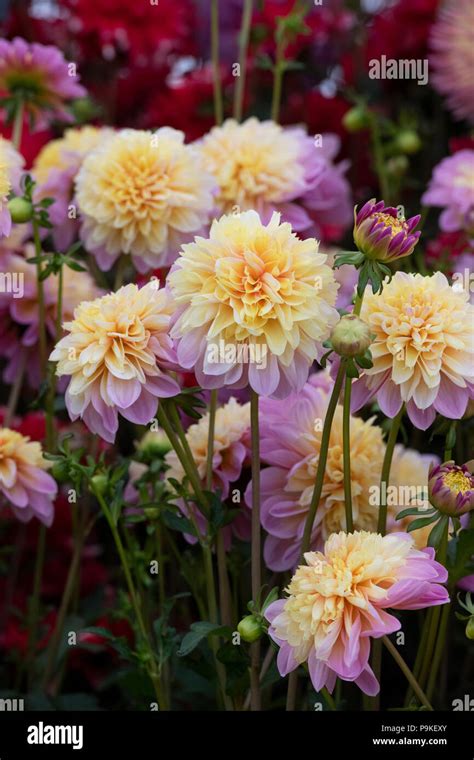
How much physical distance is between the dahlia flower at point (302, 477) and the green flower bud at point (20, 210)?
20 centimetres

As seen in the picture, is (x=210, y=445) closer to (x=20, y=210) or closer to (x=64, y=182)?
(x=20, y=210)

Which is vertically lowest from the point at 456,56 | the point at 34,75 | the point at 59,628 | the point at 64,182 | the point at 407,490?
the point at 59,628

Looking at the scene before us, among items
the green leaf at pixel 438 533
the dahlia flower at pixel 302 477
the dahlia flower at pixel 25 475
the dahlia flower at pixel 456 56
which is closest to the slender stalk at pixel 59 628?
the dahlia flower at pixel 25 475

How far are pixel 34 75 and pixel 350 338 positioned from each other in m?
0.52

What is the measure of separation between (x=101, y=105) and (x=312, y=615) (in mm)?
820

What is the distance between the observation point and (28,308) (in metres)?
0.85

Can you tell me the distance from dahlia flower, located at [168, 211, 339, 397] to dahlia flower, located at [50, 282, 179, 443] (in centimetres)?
3

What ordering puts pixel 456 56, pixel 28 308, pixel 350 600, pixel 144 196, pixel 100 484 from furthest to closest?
pixel 456 56, pixel 28 308, pixel 144 196, pixel 100 484, pixel 350 600

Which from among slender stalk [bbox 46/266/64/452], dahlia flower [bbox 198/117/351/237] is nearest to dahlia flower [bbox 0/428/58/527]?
slender stalk [bbox 46/266/64/452]

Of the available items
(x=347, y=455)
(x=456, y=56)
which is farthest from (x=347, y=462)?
(x=456, y=56)

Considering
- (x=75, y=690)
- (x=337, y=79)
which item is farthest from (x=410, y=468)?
(x=337, y=79)

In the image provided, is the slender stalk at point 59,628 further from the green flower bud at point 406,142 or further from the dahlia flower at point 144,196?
the green flower bud at point 406,142

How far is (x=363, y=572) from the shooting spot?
0.53 metres

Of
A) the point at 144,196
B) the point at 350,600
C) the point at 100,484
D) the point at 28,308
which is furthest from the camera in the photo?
the point at 28,308
